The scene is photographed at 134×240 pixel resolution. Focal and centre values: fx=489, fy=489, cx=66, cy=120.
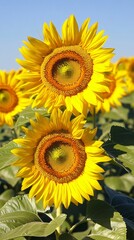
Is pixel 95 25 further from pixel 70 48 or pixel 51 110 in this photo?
pixel 51 110

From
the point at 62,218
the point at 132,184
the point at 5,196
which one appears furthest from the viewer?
the point at 132,184

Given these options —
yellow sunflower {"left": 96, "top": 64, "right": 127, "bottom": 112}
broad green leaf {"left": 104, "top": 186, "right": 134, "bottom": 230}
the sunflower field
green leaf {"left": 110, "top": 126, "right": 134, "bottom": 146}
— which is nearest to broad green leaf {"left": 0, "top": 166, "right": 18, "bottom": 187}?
broad green leaf {"left": 104, "top": 186, "right": 134, "bottom": 230}

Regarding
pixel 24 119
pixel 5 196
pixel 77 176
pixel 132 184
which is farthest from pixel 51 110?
pixel 132 184

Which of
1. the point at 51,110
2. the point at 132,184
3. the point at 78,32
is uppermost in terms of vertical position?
the point at 78,32

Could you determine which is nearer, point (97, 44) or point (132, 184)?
point (97, 44)

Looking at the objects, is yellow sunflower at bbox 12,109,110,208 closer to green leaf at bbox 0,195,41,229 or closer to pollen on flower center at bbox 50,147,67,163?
pollen on flower center at bbox 50,147,67,163

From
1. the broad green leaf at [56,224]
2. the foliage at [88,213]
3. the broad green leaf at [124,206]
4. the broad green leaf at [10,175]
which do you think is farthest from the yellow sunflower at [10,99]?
the broad green leaf at [56,224]

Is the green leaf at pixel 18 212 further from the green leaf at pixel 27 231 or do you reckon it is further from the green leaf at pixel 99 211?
the green leaf at pixel 99 211
